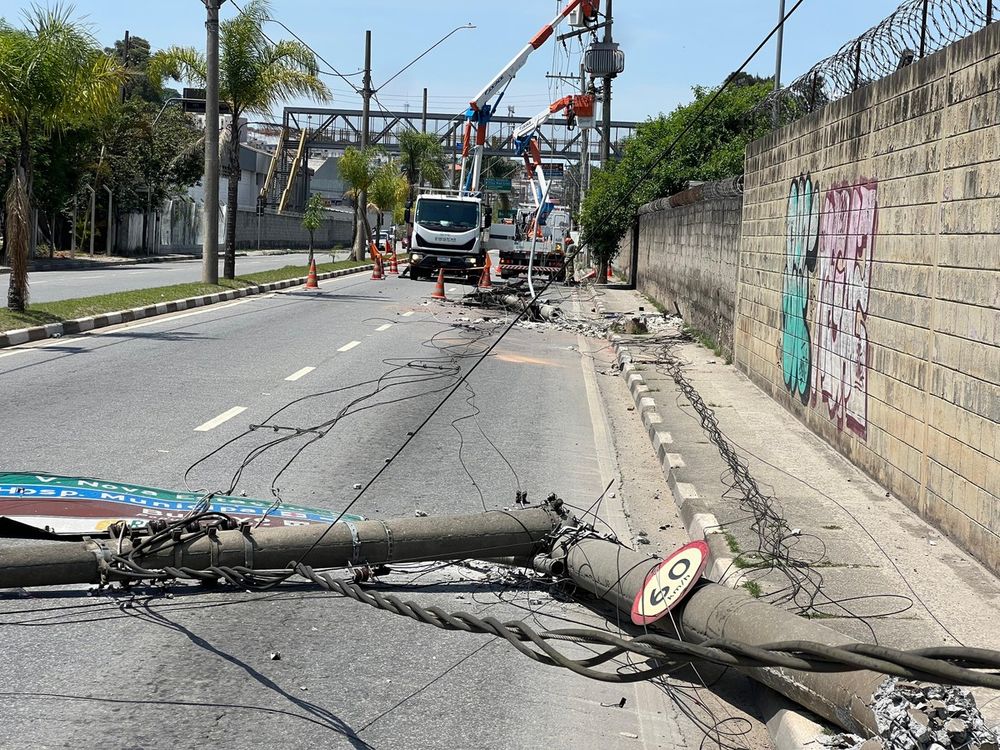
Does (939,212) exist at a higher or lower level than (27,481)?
higher

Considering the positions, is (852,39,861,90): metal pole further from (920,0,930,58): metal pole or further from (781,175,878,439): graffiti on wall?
(920,0,930,58): metal pole

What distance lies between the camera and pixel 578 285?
38469mm

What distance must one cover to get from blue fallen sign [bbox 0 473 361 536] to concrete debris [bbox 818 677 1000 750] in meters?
3.36

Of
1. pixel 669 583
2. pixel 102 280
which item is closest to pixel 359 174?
pixel 102 280

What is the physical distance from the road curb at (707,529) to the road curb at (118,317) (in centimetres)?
833

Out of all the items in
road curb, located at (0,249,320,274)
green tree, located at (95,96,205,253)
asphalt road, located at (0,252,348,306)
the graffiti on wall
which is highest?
green tree, located at (95,96,205,253)

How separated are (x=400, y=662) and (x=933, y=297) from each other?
14.4 feet

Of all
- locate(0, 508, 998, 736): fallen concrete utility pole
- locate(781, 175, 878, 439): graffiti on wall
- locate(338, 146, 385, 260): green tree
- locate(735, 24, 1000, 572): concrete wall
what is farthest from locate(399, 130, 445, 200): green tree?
locate(0, 508, 998, 736): fallen concrete utility pole

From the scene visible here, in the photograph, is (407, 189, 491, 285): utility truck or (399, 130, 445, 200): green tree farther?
(399, 130, 445, 200): green tree

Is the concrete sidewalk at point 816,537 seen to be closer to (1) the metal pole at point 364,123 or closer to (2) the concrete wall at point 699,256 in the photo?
(2) the concrete wall at point 699,256

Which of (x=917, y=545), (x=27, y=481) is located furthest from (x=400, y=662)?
(x=917, y=545)

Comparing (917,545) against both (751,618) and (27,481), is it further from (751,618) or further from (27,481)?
(27,481)

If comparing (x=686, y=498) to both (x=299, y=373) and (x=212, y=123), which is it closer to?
Result: (x=299, y=373)

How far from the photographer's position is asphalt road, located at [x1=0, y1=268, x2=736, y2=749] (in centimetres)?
444
